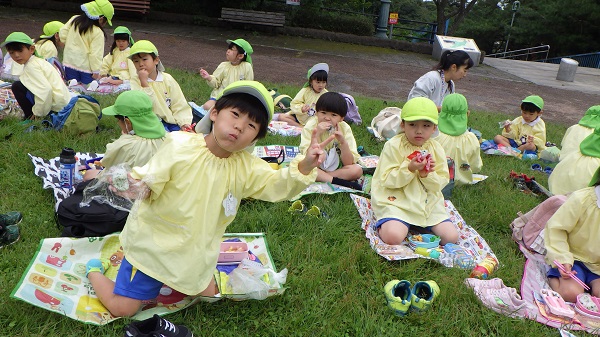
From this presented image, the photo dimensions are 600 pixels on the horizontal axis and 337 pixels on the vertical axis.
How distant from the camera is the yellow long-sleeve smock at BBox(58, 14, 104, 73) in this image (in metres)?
7.14

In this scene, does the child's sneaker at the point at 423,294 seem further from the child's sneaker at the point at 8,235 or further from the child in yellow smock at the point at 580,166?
the child's sneaker at the point at 8,235

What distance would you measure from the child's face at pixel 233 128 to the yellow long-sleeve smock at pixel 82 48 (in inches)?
225

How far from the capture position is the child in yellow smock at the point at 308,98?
6.29 meters

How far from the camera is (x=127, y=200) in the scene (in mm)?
2461

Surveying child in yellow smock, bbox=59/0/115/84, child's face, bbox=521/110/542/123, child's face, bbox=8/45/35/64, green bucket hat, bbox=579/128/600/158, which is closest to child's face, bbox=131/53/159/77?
child's face, bbox=8/45/35/64

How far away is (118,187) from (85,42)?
5895 mm


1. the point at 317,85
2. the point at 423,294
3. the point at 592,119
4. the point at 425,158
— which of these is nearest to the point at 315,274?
the point at 423,294

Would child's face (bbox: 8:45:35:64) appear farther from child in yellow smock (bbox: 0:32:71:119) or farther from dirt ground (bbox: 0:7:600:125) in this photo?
dirt ground (bbox: 0:7:600:125)

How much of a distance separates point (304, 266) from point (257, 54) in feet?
32.4

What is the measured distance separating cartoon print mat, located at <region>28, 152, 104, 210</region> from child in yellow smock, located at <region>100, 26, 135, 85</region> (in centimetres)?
287

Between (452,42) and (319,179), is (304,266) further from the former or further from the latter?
(452,42)

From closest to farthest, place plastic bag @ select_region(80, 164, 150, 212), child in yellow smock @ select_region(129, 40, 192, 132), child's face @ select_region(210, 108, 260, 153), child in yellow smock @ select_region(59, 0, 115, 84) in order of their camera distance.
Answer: plastic bag @ select_region(80, 164, 150, 212) → child's face @ select_region(210, 108, 260, 153) → child in yellow smock @ select_region(129, 40, 192, 132) → child in yellow smock @ select_region(59, 0, 115, 84)

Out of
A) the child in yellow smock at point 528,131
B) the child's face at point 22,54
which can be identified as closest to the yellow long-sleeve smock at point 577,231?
the child in yellow smock at point 528,131

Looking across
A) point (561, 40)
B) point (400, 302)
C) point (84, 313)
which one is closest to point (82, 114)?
point (84, 313)
